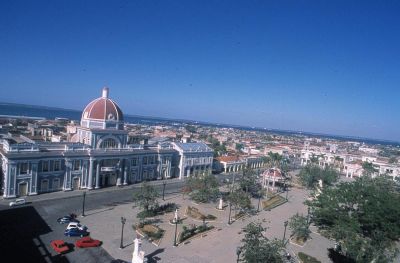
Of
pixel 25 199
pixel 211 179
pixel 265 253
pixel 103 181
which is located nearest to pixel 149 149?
pixel 103 181

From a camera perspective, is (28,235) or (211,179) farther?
(211,179)

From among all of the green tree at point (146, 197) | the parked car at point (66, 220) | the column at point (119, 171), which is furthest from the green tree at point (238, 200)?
the column at point (119, 171)

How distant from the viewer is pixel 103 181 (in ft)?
159

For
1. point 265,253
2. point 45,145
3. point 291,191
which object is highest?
point 45,145

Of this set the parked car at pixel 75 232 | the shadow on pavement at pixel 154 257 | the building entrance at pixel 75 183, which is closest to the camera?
the shadow on pavement at pixel 154 257

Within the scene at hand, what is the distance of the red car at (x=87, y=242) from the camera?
27.1 m

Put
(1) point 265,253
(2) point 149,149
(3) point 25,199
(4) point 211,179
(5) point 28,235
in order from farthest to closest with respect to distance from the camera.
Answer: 1. (2) point 149,149
2. (4) point 211,179
3. (3) point 25,199
4. (5) point 28,235
5. (1) point 265,253

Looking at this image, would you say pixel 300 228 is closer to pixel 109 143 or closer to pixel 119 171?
pixel 119 171

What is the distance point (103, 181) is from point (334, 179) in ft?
149

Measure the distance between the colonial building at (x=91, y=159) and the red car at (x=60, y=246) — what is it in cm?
1595

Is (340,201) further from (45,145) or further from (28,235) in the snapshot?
(45,145)

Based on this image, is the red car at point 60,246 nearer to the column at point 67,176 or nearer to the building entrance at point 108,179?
the column at point 67,176

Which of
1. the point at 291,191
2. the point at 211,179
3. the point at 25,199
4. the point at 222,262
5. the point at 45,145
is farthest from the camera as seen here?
the point at 291,191

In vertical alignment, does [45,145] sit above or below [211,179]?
above
